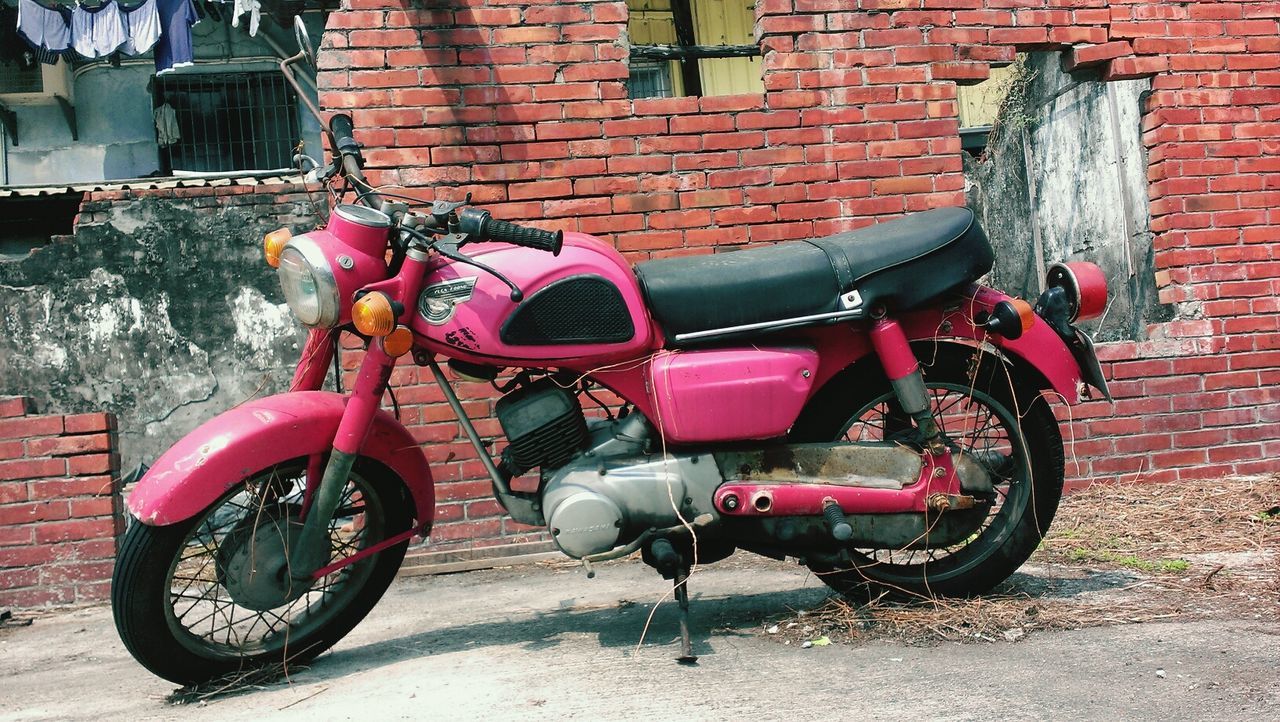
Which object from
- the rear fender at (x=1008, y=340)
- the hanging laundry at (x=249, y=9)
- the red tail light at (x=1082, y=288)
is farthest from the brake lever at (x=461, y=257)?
the hanging laundry at (x=249, y=9)

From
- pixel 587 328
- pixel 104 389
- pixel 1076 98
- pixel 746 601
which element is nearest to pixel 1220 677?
pixel 746 601

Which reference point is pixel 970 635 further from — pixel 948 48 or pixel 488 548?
pixel 948 48

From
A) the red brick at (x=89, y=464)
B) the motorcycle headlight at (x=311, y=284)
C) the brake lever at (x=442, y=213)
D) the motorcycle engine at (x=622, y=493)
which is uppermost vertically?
the brake lever at (x=442, y=213)

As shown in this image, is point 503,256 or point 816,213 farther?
point 816,213

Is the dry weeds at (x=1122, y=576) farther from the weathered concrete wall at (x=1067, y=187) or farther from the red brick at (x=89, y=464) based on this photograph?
the red brick at (x=89, y=464)

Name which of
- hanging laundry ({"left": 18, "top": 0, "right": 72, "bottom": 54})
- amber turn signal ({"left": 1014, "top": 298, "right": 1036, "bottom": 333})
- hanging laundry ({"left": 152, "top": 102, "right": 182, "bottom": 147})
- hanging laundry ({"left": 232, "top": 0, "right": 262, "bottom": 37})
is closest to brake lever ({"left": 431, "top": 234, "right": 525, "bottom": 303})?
amber turn signal ({"left": 1014, "top": 298, "right": 1036, "bottom": 333})

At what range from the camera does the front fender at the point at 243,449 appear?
273 cm

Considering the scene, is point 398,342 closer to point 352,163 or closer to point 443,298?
point 443,298

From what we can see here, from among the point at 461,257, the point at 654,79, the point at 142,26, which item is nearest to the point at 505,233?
the point at 461,257

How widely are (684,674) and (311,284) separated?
4.56 feet

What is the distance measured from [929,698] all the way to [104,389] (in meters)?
9.61

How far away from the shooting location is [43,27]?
468 inches

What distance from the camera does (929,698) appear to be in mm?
2422

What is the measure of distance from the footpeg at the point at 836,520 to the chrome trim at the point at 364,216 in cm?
146
